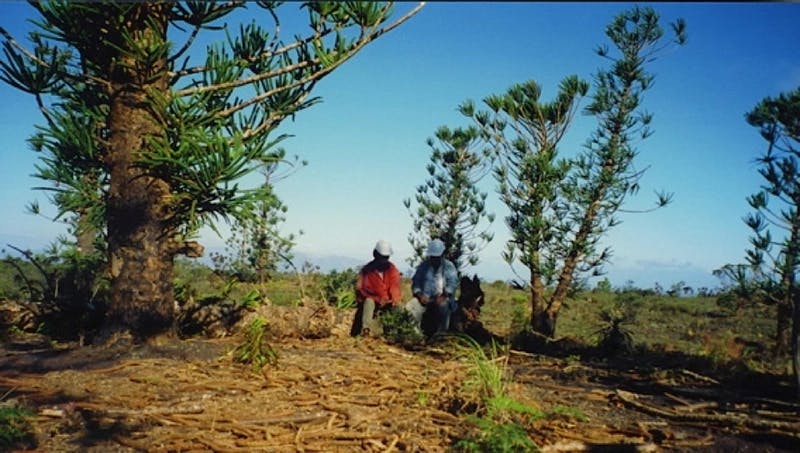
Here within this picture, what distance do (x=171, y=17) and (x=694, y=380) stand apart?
644 centimetres

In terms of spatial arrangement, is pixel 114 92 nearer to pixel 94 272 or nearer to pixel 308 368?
pixel 308 368

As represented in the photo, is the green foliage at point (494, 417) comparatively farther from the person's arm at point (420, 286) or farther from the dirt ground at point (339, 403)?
the person's arm at point (420, 286)

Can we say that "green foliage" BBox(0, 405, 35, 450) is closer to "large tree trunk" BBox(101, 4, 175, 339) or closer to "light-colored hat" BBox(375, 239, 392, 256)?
"large tree trunk" BBox(101, 4, 175, 339)

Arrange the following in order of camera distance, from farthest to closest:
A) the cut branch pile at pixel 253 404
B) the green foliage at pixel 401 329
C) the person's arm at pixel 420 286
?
1. the person's arm at pixel 420 286
2. the green foliage at pixel 401 329
3. the cut branch pile at pixel 253 404

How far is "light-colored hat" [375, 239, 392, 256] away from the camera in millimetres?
7023

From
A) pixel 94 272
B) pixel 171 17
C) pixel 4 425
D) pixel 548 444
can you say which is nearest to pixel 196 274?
pixel 94 272

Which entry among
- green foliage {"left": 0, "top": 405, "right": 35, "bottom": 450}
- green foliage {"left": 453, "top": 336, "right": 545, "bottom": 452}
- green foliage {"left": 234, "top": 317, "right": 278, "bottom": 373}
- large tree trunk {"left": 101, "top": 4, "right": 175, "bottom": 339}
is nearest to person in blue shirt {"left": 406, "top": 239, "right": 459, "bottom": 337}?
green foliage {"left": 234, "top": 317, "right": 278, "bottom": 373}

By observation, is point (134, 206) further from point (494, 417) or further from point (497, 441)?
point (497, 441)

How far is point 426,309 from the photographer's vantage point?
24.0ft

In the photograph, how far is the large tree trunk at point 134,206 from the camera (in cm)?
486

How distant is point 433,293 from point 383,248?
3.60ft

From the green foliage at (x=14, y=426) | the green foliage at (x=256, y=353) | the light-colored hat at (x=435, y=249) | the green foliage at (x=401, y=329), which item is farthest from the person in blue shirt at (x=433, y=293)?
the green foliage at (x=14, y=426)

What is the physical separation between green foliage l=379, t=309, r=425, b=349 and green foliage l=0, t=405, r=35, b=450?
147 inches

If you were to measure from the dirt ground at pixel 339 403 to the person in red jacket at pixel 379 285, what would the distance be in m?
1.76
